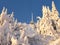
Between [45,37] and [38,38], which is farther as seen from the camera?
[45,37]

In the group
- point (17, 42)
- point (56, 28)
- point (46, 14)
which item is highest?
point (46, 14)

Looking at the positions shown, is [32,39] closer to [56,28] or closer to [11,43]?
[11,43]

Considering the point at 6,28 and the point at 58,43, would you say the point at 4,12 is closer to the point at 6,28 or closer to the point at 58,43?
the point at 6,28

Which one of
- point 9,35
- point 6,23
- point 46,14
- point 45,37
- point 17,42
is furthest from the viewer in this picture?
point 46,14

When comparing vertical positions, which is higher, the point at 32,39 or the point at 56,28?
the point at 56,28

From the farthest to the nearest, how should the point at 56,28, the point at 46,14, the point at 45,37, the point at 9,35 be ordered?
1. the point at 46,14
2. the point at 56,28
3. the point at 45,37
4. the point at 9,35

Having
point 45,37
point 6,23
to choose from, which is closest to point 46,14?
point 45,37

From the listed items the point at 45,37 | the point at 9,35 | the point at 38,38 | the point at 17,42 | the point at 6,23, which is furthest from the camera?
the point at 45,37

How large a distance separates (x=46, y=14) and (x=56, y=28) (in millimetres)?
5409

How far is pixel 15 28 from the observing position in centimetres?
1240

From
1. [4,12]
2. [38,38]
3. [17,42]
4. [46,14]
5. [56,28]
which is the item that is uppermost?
[46,14]

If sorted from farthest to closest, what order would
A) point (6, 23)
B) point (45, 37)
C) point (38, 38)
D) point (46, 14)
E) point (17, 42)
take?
point (46, 14)
point (45, 37)
point (38, 38)
point (6, 23)
point (17, 42)

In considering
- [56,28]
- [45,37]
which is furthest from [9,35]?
Result: [56,28]

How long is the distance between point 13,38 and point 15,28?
215 centimetres
